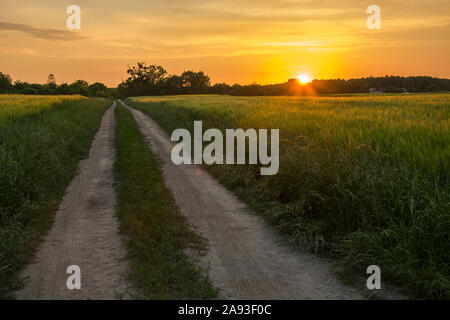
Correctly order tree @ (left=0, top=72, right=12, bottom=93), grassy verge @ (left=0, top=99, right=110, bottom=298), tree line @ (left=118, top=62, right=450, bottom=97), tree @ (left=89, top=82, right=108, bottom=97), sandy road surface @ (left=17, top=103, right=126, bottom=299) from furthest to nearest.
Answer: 1. tree @ (left=89, top=82, right=108, bottom=97)
2. tree @ (left=0, top=72, right=12, bottom=93)
3. tree line @ (left=118, top=62, right=450, bottom=97)
4. grassy verge @ (left=0, top=99, right=110, bottom=298)
5. sandy road surface @ (left=17, top=103, right=126, bottom=299)

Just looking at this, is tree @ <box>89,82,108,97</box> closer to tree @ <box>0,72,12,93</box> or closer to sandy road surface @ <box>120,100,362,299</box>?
tree @ <box>0,72,12,93</box>

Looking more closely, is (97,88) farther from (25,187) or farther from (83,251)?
(83,251)

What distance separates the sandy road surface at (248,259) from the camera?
194 inches

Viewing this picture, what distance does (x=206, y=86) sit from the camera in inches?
4788

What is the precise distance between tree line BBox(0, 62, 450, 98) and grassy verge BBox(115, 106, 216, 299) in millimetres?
Result: 68460

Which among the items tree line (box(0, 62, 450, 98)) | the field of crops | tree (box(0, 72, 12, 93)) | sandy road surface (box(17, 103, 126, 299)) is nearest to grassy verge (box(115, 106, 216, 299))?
sandy road surface (box(17, 103, 126, 299))

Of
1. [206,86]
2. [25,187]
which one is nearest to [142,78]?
[206,86]

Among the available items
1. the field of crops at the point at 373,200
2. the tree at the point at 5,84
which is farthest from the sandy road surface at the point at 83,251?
the tree at the point at 5,84

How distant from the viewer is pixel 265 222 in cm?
767

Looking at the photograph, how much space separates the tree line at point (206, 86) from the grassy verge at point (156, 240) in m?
68.5

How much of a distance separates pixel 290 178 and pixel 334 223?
2083 mm

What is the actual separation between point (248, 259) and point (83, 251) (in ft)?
8.59

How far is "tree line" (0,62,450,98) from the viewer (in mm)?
80125
